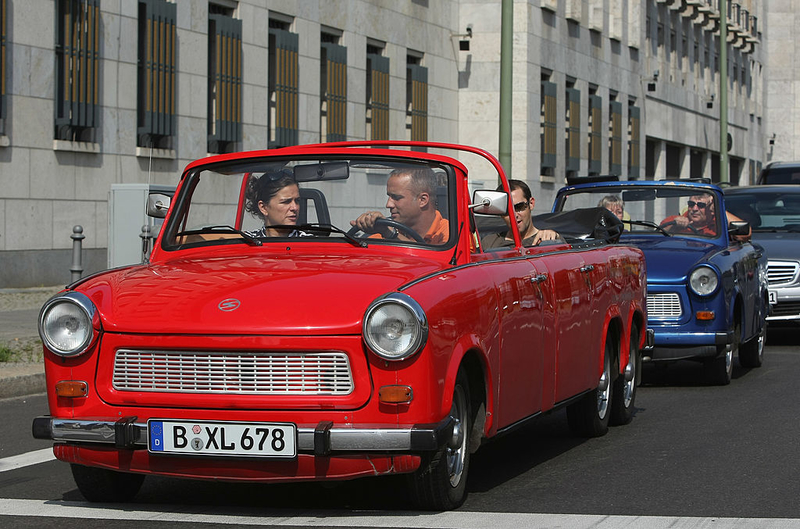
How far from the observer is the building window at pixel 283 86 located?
28.5 metres

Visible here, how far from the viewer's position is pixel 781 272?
53.2 feet

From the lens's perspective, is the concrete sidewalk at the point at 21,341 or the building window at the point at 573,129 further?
the building window at the point at 573,129

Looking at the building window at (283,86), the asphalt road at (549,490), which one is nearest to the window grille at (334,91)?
the building window at (283,86)

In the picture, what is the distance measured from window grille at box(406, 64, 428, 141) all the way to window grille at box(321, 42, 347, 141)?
360 cm

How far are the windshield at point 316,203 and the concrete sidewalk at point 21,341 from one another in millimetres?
4244

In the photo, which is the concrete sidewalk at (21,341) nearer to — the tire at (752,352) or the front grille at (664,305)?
the front grille at (664,305)

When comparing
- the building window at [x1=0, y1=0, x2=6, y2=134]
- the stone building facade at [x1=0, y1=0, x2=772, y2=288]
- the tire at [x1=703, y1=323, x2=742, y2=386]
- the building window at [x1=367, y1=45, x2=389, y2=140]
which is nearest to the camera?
the tire at [x1=703, y1=323, x2=742, y2=386]

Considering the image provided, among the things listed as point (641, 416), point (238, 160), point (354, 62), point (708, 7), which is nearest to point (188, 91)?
point (354, 62)

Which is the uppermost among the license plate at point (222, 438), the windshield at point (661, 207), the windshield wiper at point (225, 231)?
the windshield at point (661, 207)

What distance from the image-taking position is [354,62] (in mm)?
31688

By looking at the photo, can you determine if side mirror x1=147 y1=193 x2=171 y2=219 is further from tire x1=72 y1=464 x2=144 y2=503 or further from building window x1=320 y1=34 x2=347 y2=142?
building window x1=320 y1=34 x2=347 y2=142

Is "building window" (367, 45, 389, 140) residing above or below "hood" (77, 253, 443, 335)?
above

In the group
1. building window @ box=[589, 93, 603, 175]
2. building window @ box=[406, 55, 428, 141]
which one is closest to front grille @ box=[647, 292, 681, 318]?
building window @ box=[406, 55, 428, 141]

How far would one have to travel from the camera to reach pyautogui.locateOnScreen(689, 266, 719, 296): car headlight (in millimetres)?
11656
